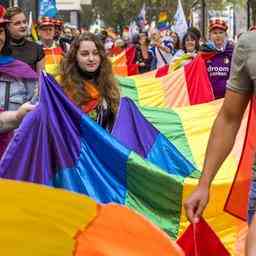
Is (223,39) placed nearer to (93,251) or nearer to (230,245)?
(230,245)

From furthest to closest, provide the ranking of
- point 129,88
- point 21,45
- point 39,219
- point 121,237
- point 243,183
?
point 129,88, point 21,45, point 243,183, point 121,237, point 39,219

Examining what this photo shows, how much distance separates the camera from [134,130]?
7.09 meters

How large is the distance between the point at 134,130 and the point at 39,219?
13.1 feet

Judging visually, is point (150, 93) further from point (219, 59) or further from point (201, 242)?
point (201, 242)

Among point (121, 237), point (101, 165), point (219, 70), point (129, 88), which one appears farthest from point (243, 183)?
point (219, 70)

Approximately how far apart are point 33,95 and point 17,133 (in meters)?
0.95

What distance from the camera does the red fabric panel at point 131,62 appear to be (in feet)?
54.5

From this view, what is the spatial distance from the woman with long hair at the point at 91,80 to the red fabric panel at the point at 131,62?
9.94m

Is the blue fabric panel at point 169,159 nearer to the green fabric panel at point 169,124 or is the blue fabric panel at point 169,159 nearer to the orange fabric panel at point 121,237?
the green fabric panel at point 169,124

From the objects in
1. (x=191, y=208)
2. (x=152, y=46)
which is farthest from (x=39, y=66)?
(x=152, y=46)

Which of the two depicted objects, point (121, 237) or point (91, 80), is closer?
point (121, 237)

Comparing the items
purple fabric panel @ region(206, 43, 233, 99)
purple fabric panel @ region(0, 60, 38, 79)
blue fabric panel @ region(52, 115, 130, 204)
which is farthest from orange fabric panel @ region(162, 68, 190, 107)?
blue fabric panel @ region(52, 115, 130, 204)

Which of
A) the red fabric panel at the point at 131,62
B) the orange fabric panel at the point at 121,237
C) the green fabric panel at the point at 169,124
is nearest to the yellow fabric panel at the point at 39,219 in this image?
the orange fabric panel at the point at 121,237

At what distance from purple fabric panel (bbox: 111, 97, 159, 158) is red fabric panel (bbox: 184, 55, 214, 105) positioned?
3941 millimetres
